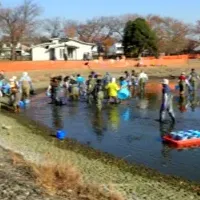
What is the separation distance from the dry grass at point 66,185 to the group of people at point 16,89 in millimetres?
15677

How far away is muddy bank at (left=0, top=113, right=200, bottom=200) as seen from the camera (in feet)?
38.2

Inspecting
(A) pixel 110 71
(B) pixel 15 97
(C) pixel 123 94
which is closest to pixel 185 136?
(B) pixel 15 97

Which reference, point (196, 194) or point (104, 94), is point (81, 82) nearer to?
point (104, 94)

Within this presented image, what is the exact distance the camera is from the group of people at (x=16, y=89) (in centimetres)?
2658

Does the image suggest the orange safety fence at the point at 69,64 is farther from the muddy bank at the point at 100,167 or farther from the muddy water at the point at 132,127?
the muddy bank at the point at 100,167

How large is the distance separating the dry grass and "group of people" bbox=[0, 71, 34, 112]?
1568 cm

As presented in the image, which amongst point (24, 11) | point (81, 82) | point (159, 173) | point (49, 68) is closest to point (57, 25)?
point (24, 11)

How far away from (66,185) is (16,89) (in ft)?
56.5

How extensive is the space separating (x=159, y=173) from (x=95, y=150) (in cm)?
360

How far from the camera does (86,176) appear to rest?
12.7 metres

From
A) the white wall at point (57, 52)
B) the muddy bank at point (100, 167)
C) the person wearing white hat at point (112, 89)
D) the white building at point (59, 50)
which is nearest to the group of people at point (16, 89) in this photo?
the person wearing white hat at point (112, 89)

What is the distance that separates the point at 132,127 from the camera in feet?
70.1

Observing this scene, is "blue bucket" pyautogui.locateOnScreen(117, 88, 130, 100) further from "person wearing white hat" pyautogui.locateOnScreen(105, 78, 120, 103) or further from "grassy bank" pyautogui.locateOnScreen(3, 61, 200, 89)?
"grassy bank" pyautogui.locateOnScreen(3, 61, 200, 89)

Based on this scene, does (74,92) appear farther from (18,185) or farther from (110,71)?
(110,71)
